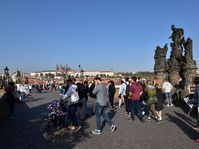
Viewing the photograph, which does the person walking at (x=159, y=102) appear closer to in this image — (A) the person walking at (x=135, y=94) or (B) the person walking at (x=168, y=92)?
(A) the person walking at (x=135, y=94)

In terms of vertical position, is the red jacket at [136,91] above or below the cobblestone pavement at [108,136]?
above

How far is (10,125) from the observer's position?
13719 millimetres

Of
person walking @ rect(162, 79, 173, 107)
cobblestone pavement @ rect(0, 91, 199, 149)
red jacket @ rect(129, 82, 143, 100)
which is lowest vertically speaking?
cobblestone pavement @ rect(0, 91, 199, 149)

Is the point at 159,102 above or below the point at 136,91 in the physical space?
below

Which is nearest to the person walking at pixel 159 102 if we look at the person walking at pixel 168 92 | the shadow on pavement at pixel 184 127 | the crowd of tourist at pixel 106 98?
the crowd of tourist at pixel 106 98

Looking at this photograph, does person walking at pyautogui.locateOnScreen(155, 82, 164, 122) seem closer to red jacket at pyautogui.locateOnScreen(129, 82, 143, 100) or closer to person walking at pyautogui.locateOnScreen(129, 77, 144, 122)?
person walking at pyautogui.locateOnScreen(129, 77, 144, 122)

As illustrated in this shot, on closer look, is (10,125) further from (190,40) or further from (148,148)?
(190,40)

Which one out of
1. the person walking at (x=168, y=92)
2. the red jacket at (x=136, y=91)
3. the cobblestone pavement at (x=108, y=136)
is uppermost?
the red jacket at (x=136, y=91)

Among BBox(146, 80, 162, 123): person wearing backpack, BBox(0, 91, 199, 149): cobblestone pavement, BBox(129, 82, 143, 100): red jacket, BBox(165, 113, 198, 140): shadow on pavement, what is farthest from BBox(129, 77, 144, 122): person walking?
BBox(165, 113, 198, 140): shadow on pavement

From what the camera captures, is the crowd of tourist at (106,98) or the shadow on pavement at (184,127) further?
the crowd of tourist at (106,98)

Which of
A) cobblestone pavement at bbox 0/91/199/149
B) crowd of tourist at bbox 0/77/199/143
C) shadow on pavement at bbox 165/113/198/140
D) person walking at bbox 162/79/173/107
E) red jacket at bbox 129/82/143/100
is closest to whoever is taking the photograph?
cobblestone pavement at bbox 0/91/199/149

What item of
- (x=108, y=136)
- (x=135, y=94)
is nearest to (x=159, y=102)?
(x=135, y=94)

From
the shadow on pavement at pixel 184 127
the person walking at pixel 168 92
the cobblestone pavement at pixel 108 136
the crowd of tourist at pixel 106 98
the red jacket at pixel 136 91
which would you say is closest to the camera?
the cobblestone pavement at pixel 108 136

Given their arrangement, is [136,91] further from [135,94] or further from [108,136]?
[108,136]
